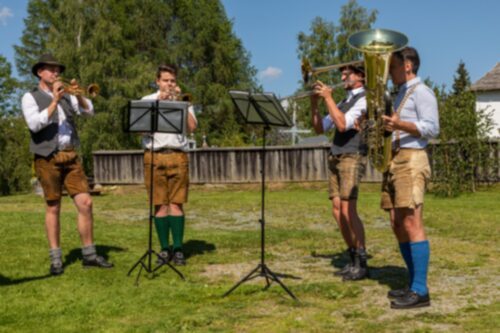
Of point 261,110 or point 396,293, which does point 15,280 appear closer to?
point 261,110

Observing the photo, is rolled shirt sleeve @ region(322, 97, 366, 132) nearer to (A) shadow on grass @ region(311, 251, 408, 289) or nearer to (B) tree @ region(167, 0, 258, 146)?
(A) shadow on grass @ region(311, 251, 408, 289)

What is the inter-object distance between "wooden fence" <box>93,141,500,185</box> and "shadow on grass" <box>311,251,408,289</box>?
47.1 feet

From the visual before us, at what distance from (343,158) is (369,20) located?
48907 millimetres

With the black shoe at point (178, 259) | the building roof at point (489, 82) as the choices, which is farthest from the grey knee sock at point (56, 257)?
the building roof at point (489, 82)

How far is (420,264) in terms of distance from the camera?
5.59 meters

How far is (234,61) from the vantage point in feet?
156

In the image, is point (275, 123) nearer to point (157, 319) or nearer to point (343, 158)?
point (343, 158)

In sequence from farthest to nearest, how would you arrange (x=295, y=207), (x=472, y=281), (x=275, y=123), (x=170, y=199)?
1. (x=295, y=207)
2. (x=170, y=199)
3. (x=472, y=281)
4. (x=275, y=123)

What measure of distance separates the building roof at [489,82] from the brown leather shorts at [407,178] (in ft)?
109

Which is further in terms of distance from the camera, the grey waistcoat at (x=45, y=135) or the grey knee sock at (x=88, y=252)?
the grey knee sock at (x=88, y=252)

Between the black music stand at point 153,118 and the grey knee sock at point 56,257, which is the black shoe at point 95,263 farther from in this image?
the black music stand at point 153,118

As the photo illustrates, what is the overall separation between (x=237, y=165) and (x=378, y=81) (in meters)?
19.9

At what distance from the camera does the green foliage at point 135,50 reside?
3850 cm

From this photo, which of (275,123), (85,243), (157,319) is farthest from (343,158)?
(85,243)
